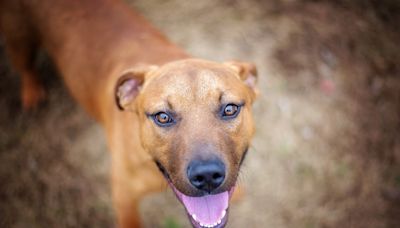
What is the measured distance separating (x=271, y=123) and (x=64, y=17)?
3050 mm

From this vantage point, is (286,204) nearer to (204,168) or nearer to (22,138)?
(204,168)

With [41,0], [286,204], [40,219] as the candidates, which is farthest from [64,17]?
[286,204]

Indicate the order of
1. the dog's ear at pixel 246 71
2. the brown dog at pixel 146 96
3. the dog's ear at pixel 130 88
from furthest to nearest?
1. the dog's ear at pixel 246 71
2. the dog's ear at pixel 130 88
3. the brown dog at pixel 146 96

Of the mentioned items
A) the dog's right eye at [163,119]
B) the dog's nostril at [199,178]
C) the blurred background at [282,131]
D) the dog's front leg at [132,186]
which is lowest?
the blurred background at [282,131]

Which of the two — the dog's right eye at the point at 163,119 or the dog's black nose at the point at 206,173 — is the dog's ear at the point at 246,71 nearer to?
the dog's right eye at the point at 163,119

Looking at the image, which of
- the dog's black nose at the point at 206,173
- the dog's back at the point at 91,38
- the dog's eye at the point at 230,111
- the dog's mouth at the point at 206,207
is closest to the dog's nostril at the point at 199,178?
the dog's black nose at the point at 206,173

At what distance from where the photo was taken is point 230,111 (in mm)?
3537

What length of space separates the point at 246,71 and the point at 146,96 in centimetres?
99

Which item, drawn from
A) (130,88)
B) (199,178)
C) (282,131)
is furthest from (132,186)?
(282,131)

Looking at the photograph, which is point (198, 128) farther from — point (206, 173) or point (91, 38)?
point (91, 38)

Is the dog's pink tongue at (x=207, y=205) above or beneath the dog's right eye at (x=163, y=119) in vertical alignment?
beneath

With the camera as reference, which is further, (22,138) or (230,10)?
(230,10)

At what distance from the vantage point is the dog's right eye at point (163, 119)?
350 centimetres

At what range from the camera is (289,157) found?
600 centimetres
